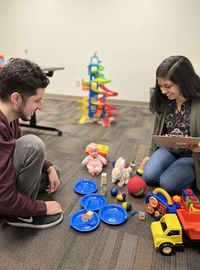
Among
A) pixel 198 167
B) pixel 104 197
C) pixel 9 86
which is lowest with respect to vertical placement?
pixel 104 197

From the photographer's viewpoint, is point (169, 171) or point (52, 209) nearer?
point (52, 209)

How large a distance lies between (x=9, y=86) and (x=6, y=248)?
75cm

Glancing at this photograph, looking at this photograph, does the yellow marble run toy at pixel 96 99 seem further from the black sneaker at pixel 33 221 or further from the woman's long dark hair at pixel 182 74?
the black sneaker at pixel 33 221

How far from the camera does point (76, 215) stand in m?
1.32

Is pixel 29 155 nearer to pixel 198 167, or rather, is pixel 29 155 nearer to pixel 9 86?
pixel 9 86

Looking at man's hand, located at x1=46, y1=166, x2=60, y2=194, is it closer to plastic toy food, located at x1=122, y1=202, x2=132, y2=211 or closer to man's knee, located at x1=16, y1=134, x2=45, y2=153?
man's knee, located at x1=16, y1=134, x2=45, y2=153

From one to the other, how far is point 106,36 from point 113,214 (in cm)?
321

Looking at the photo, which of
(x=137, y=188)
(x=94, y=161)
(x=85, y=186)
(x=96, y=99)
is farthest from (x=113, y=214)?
(x=96, y=99)

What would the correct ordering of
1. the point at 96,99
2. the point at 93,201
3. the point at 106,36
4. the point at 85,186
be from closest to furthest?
the point at 93,201 → the point at 85,186 → the point at 96,99 → the point at 106,36

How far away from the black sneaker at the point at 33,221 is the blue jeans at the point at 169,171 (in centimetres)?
72

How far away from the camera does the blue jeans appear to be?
4.91 feet

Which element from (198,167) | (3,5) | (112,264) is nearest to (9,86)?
(112,264)

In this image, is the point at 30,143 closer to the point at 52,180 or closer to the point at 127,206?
the point at 52,180

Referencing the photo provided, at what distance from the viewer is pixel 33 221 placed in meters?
1.23
